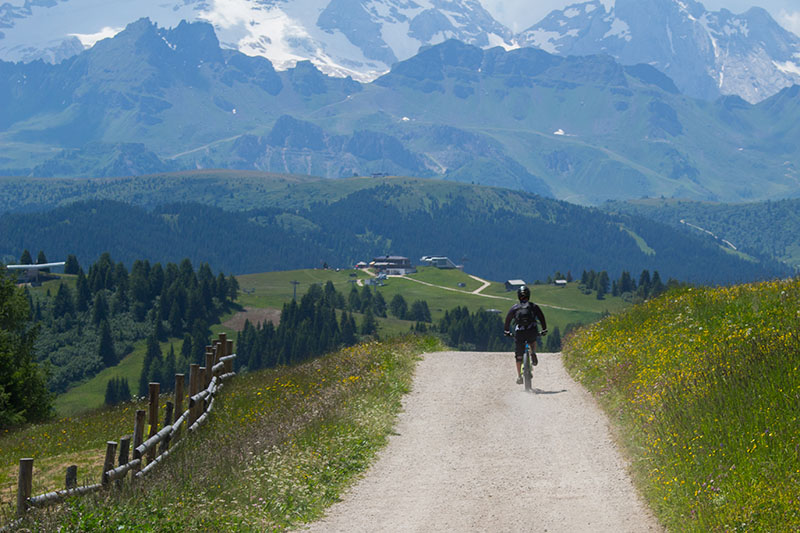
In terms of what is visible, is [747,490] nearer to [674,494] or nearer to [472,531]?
[674,494]

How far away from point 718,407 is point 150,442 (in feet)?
34.7

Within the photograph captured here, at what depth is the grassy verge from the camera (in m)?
13.8

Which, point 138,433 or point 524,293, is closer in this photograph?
point 138,433

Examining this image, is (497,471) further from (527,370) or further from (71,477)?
(527,370)

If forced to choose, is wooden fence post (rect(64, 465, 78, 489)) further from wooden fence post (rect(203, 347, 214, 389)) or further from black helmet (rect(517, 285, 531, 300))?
black helmet (rect(517, 285, 531, 300))

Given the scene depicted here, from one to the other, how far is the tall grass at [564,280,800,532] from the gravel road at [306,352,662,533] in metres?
0.64

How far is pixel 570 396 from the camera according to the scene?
82.0 feet

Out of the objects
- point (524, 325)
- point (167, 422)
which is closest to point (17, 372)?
point (167, 422)

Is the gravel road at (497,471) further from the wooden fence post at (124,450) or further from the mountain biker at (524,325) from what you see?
the wooden fence post at (124,450)

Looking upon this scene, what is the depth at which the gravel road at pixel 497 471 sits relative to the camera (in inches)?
562

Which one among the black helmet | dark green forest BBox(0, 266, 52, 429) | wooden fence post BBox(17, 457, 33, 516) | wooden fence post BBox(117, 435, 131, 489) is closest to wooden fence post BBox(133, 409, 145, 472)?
wooden fence post BBox(117, 435, 131, 489)

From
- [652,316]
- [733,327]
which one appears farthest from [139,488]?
[652,316]

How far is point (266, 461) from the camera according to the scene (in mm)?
17219

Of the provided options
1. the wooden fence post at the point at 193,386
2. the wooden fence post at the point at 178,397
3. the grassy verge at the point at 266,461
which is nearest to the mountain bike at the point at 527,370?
the grassy verge at the point at 266,461
